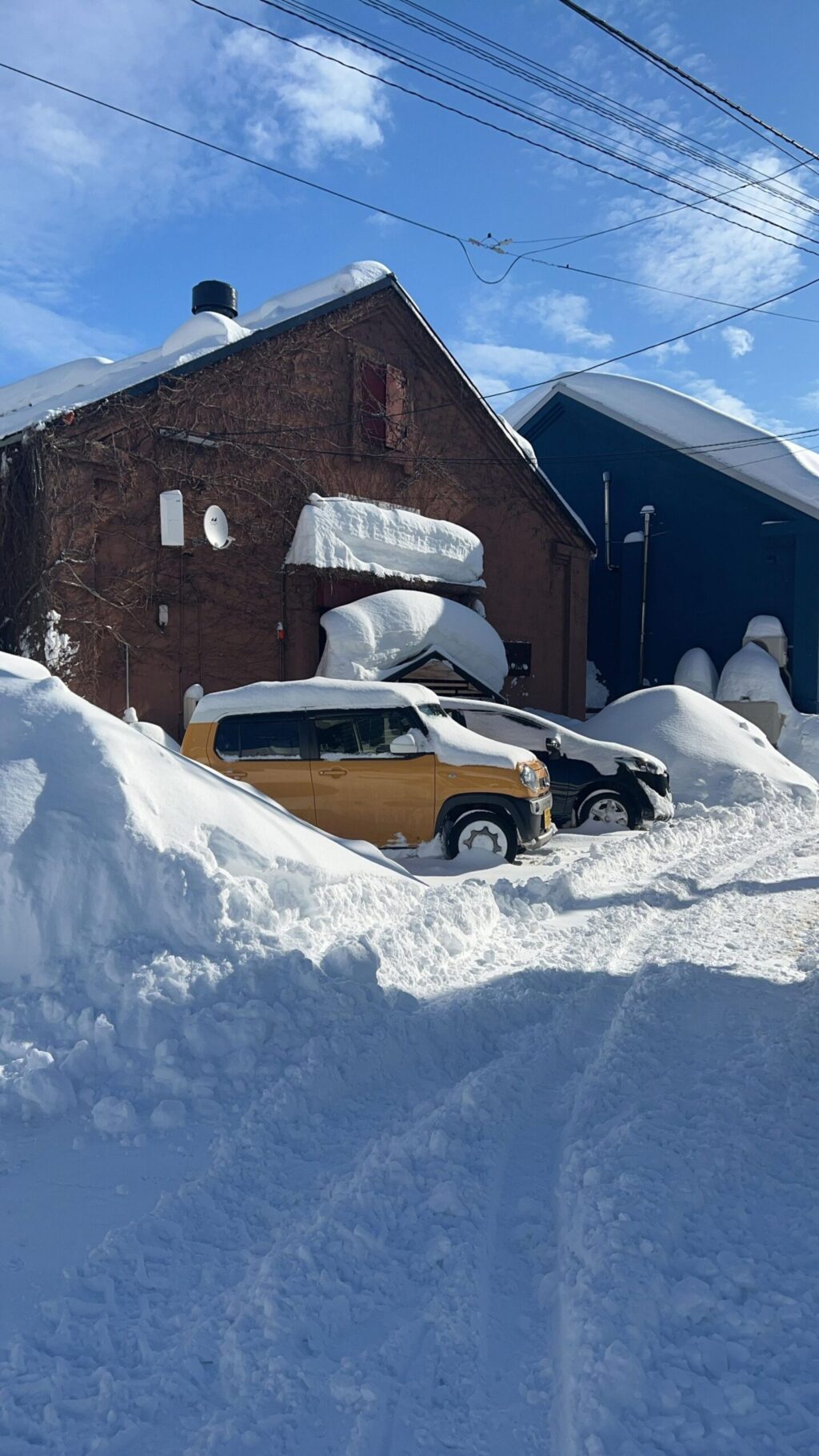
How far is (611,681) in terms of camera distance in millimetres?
26484

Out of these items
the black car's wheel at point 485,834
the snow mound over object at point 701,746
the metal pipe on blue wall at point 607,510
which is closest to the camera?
the black car's wheel at point 485,834

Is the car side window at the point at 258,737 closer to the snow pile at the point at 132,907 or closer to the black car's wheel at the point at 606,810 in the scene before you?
the snow pile at the point at 132,907

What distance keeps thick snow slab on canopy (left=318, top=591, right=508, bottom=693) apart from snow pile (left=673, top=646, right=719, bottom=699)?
8070 mm

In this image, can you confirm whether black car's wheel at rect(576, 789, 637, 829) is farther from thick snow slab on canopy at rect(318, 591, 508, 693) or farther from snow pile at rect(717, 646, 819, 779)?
snow pile at rect(717, 646, 819, 779)

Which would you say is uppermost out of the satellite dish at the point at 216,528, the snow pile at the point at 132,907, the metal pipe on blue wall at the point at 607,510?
the metal pipe on blue wall at the point at 607,510

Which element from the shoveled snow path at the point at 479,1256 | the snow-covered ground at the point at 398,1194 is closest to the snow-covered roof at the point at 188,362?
the snow-covered ground at the point at 398,1194

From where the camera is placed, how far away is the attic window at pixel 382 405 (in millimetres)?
16844

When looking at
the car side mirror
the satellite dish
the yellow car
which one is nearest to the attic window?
the satellite dish

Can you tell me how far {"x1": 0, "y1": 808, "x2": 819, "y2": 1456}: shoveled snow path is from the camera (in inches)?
90.6

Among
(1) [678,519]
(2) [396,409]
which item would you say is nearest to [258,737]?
(2) [396,409]

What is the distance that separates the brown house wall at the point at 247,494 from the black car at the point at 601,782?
4496 mm

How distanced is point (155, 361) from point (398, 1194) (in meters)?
14.4

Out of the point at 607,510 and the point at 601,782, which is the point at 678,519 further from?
the point at 601,782

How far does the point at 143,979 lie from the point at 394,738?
16.9ft
